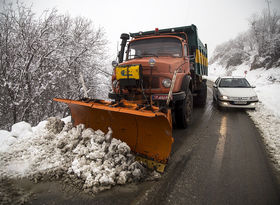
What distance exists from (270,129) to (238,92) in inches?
102

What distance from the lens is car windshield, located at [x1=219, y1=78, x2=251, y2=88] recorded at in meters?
7.24

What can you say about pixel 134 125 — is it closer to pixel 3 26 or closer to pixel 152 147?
pixel 152 147

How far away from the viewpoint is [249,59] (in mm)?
27938

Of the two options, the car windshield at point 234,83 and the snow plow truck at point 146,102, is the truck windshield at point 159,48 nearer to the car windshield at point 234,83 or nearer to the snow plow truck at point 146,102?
the snow plow truck at point 146,102

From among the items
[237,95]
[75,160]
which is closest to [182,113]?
[75,160]

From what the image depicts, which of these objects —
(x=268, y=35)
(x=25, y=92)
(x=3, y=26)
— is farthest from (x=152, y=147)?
(x=268, y=35)

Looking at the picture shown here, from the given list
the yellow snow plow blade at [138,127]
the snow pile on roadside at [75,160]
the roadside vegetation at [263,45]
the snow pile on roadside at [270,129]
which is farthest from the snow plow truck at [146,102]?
the roadside vegetation at [263,45]

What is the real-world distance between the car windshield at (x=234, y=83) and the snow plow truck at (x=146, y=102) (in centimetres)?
328

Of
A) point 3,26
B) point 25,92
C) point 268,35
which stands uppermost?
point 268,35

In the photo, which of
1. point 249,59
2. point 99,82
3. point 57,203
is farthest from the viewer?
point 249,59

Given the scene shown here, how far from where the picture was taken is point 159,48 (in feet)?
14.9

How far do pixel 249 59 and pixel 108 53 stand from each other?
89.5 ft

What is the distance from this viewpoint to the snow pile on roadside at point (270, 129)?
3165 millimetres

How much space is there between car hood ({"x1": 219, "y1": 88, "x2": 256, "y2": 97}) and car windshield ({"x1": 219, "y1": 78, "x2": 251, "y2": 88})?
427 millimetres
